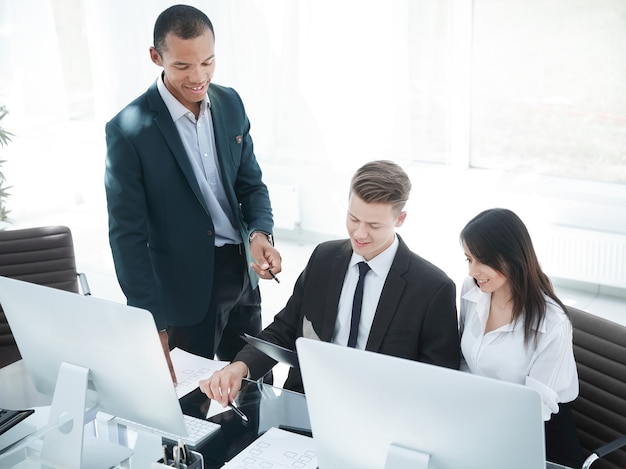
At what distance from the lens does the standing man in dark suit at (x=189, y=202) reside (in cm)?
253

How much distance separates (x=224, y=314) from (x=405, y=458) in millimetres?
1399

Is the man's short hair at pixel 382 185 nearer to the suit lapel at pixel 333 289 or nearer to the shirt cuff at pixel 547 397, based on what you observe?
the suit lapel at pixel 333 289

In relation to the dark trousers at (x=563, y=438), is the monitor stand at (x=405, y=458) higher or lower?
higher

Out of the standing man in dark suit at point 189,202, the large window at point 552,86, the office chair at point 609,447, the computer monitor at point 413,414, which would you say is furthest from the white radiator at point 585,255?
the computer monitor at point 413,414

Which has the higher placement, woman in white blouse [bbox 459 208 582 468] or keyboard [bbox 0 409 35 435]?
woman in white blouse [bbox 459 208 582 468]

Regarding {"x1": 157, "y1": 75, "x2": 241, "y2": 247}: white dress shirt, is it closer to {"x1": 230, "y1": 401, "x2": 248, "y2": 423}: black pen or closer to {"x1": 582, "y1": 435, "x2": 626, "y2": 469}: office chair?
{"x1": 230, "y1": 401, "x2": 248, "y2": 423}: black pen

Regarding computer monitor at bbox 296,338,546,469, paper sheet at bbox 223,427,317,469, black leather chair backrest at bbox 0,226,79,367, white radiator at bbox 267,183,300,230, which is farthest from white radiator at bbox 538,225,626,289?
computer monitor at bbox 296,338,546,469

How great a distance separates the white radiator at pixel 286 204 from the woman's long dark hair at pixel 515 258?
3.81m

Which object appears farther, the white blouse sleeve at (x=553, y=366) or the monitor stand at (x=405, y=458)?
the white blouse sleeve at (x=553, y=366)

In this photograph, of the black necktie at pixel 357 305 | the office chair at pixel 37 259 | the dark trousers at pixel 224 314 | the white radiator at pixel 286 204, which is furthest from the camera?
the white radiator at pixel 286 204

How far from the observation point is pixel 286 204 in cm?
599

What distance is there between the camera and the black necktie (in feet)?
7.87

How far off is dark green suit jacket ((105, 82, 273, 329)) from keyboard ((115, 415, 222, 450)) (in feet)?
1.45

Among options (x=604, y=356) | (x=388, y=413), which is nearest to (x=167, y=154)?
(x=388, y=413)
